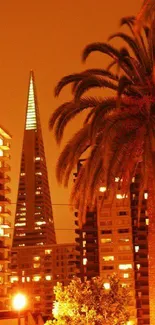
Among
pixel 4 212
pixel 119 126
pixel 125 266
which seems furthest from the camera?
pixel 125 266

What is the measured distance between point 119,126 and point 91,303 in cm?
760

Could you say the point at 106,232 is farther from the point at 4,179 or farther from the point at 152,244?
the point at 152,244

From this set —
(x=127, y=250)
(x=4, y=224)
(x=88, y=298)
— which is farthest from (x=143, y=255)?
(x=88, y=298)

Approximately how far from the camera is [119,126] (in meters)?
21.4

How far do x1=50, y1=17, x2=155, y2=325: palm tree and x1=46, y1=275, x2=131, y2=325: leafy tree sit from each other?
3775 mm

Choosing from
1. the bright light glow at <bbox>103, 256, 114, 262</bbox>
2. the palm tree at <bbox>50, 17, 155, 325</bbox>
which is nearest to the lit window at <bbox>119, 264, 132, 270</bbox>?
the bright light glow at <bbox>103, 256, 114, 262</bbox>

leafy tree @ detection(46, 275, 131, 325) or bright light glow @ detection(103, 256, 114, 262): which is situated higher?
bright light glow @ detection(103, 256, 114, 262)

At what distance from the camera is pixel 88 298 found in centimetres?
2562

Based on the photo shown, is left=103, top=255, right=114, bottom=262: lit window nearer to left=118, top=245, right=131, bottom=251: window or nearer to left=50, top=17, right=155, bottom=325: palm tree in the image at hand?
left=118, top=245, right=131, bottom=251: window

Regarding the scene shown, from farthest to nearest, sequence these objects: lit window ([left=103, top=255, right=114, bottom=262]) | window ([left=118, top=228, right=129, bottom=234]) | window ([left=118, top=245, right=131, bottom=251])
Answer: window ([left=118, top=228, right=129, bottom=234]) → window ([left=118, top=245, right=131, bottom=251]) → lit window ([left=103, top=255, right=114, bottom=262])

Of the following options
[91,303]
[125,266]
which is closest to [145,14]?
[91,303]

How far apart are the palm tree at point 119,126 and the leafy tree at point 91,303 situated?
12.4 feet

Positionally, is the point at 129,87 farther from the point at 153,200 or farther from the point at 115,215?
the point at 115,215

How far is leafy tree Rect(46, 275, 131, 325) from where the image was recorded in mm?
24953
